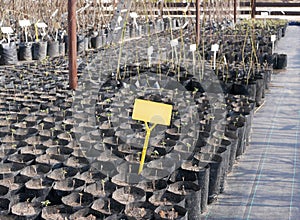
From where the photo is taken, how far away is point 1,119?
12.4 feet

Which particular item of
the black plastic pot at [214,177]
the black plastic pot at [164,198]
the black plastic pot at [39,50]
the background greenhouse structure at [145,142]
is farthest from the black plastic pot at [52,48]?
the black plastic pot at [164,198]

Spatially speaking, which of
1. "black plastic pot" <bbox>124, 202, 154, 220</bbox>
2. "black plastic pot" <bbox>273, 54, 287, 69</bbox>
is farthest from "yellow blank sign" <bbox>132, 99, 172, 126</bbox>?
"black plastic pot" <bbox>273, 54, 287, 69</bbox>

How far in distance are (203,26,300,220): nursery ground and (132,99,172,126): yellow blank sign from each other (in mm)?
648

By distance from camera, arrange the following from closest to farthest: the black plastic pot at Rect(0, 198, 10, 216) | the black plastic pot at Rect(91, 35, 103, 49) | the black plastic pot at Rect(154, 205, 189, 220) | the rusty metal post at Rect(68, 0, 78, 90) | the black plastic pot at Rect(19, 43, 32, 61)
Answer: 1. the black plastic pot at Rect(154, 205, 189, 220)
2. the black plastic pot at Rect(0, 198, 10, 216)
3. the rusty metal post at Rect(68, 0, 78, 90)
4. the black plastic pot at Rect(19, 43, 32, 61)
5. the black plastic pot at Rect(91, 35, 103, 49)

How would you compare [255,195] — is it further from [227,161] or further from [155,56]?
[155,56]

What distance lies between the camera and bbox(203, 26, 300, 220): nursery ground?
2.73 m

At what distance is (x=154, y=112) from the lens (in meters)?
2.55

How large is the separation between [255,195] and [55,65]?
3900 millimetres

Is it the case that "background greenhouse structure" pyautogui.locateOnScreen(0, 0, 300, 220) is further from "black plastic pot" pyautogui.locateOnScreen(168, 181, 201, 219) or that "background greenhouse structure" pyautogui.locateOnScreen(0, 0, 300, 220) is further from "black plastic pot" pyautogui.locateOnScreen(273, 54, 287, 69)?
"black plastic pot" pyautogui.locateOnScreen(273, 54, 287, 69)

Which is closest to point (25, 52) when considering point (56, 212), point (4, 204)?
point (4, 204)

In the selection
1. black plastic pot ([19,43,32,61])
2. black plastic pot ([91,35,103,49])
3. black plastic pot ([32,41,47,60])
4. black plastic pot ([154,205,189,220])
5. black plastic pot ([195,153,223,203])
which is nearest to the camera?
black plastic pot ([154,205,189,220])

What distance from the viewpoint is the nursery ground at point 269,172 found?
273cm

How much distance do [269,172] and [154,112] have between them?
3.93 ft

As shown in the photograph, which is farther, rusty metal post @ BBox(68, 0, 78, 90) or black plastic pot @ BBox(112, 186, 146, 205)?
rusty metal post @ BBox(68, 0, 78, 90)
